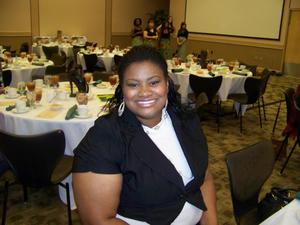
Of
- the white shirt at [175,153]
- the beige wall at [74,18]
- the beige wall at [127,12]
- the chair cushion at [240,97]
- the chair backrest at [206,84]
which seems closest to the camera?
the white shirt at [175,153]

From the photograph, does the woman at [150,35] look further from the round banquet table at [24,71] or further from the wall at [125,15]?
the round banquet table at [24,71]

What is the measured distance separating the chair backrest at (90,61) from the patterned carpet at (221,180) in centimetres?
301

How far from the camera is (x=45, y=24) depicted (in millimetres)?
11883

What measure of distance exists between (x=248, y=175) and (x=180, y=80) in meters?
3.57

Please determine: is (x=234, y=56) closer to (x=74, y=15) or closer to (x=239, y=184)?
(x=74, y=15)

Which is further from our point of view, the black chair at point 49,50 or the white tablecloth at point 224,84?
the black chair at point 49,50

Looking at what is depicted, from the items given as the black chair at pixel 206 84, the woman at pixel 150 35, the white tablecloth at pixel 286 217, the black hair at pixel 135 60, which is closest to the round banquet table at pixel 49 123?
the black hair at pixel 135 60

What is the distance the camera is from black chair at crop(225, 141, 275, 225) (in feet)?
6.38

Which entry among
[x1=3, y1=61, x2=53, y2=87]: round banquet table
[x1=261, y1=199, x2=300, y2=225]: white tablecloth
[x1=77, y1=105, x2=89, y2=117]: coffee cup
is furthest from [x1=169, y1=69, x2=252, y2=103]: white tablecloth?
[x1=261, y1=199, x2=300, y2=225]: white tablecloth

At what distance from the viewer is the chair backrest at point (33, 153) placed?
220 centimetres

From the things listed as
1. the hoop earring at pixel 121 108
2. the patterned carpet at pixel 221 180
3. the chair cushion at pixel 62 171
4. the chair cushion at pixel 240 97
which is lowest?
the patterned carpet at pixel 221 180

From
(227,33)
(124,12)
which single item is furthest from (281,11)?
(124,12)

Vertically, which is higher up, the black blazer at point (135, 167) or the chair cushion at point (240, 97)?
the black blazer at point (135, 167)

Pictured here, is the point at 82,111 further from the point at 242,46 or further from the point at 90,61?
the point at 242,46
